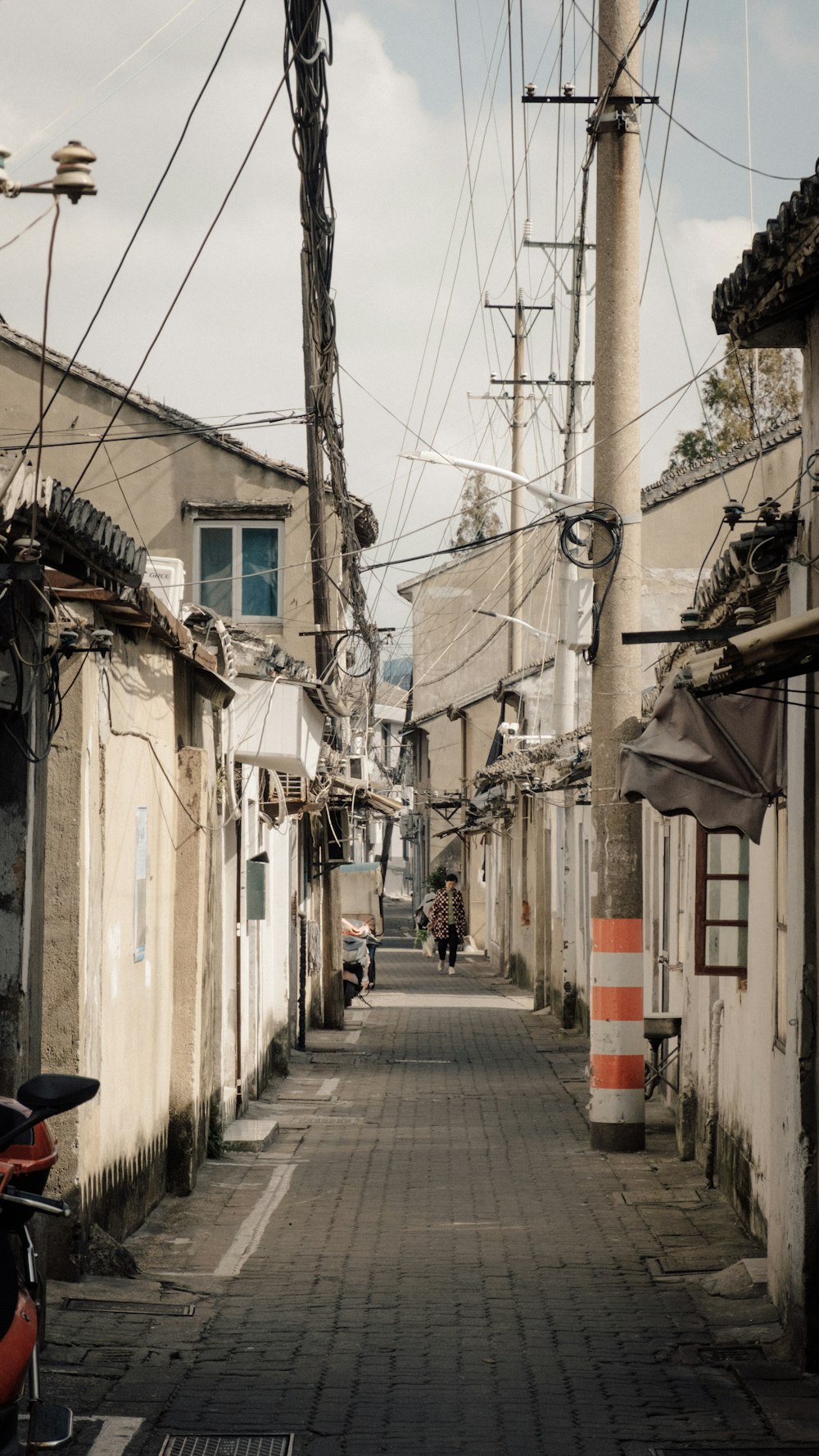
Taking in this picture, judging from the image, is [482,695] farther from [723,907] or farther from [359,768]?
[723,907]

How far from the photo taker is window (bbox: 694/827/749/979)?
1048 cm

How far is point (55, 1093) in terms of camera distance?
15.1 feet

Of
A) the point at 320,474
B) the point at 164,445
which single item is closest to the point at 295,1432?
the point at 320,474

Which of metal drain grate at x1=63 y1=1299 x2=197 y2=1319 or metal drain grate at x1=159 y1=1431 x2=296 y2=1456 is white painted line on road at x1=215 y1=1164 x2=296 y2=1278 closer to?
metal drain grate at x1=63 y1=1299 x2=197 y2=1319

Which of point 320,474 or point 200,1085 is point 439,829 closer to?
point 320,474

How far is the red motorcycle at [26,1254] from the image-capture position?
14.5 ft

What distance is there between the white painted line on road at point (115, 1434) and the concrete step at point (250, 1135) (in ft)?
22.2

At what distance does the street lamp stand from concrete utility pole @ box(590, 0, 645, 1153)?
27.3 ft

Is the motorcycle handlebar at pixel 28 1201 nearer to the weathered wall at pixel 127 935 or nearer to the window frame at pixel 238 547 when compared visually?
the weathered wall at pixel 127 935

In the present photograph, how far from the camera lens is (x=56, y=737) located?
850 centimetres

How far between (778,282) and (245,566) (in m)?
17.4

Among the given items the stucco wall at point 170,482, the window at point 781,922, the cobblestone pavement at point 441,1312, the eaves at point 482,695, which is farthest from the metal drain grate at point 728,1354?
the eaves at point 482,695

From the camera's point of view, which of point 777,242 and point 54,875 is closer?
point 777,242

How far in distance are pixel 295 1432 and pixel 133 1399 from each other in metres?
0.79
